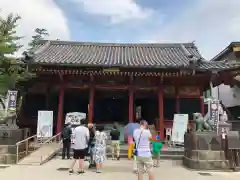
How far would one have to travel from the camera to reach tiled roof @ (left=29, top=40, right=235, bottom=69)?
14.7m

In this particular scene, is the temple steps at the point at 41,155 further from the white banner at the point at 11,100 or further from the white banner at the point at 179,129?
the white banner at the point at 179,129

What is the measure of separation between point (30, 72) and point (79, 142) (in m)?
8.19

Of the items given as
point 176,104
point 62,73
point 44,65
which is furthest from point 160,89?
point 44,65

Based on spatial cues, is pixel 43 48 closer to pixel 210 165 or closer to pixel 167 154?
pixel 167 154

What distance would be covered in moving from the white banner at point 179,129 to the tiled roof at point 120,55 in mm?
2857

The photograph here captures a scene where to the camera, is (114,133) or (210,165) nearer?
(210,165)

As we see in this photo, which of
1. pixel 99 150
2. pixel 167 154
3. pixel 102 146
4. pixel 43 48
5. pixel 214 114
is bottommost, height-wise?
pixel 167 154

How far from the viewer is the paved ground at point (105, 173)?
770 centimetres

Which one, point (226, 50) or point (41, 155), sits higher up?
point (226, 50)

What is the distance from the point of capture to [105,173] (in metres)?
8.28

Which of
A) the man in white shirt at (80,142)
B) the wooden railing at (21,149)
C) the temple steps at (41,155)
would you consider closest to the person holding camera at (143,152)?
the man in white shirt at (80,142)

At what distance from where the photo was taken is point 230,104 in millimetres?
22141

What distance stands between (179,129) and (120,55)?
7117 millimetres

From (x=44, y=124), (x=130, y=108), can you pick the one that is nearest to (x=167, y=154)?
(x=130, y=108)
